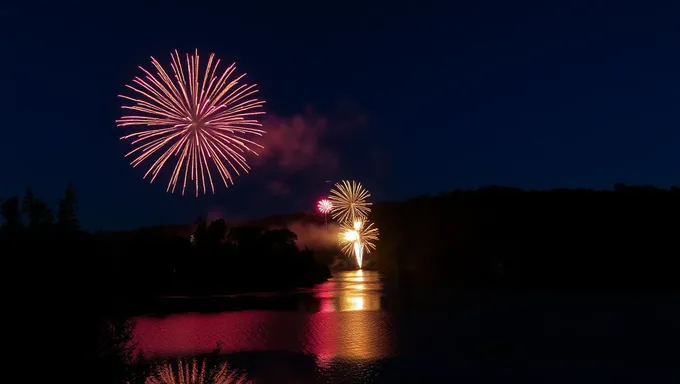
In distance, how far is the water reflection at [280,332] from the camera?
24281mm

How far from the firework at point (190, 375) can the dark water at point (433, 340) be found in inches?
37.6

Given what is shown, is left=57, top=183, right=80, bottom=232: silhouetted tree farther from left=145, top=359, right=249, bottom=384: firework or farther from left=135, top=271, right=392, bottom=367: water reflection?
left=135, top=271, right=392, bottom=367: water reflection

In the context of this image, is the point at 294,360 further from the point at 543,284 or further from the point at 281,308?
the point at 543,284

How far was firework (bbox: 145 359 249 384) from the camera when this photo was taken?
17156 millimetres

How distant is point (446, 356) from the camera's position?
74.5 feet

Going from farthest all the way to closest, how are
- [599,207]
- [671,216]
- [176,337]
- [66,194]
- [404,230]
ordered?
[404,230], [599,207], [671,216], [176,337], [66,194]

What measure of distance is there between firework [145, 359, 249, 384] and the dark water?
96cm

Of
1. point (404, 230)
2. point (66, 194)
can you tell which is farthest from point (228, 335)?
point (404, 230)

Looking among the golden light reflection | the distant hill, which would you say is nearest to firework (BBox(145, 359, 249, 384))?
the golden light reflection

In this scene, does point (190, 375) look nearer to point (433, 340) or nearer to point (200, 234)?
point (433, 340)

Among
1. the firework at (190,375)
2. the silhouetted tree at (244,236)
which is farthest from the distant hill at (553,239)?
the firework at (190,375)

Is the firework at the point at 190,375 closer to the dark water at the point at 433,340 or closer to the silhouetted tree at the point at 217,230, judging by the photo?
the dark water at the point at 433,340

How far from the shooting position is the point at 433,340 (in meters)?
26.9

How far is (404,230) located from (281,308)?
8645 centimetres
